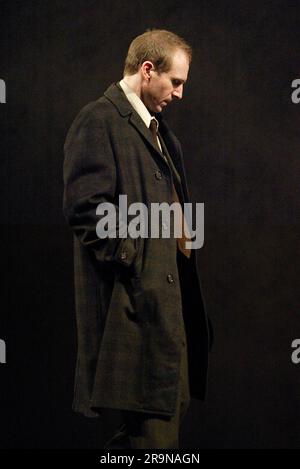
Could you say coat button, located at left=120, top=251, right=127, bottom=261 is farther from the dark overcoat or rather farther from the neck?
the neck

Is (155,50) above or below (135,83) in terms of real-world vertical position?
above

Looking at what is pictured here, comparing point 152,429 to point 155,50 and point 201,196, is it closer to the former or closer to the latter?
point 201,196

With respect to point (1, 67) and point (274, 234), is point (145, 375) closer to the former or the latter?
point (274, 234)

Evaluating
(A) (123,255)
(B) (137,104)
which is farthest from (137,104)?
(A) (123,255)

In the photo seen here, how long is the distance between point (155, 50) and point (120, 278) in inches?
29.8

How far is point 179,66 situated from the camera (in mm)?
2406

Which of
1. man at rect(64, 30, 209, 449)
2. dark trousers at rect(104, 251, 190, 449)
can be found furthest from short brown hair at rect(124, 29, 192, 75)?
dark trousers at rect(104, 251, 190, 449)

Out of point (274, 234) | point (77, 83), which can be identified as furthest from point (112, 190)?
point (274, 234)

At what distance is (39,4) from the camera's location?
2830 mm

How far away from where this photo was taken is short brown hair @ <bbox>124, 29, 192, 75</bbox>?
2.39 m

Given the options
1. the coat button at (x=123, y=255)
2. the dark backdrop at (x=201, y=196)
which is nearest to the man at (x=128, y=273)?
the coat button at (x=123, y=255)

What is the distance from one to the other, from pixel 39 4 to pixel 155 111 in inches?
29.6

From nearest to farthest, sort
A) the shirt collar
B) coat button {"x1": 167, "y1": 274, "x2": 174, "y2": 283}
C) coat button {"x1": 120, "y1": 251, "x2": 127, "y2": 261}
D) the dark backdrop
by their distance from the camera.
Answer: coat button {"x1": 120, "y1": 251, "x2": 127, "y2": 261}, coat button {"x1": 167, "y1": 274, "x2": 174, "y2": 283}, the shirt collar, the dark backdrop

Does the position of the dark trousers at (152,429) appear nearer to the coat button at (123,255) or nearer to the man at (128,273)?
the man at (128,273)
